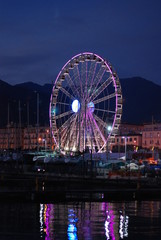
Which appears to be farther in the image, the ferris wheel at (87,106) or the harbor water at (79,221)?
the ferris wheel at (87,106)

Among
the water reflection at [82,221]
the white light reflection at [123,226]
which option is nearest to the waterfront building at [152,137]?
the water reflection at [82,221]

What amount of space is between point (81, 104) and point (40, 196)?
37.8 meters

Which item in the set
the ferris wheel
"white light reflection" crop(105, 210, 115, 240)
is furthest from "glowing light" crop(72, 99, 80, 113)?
"white light reflection" crop(105, 210, 115, 240)

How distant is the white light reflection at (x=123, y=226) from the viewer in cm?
2500

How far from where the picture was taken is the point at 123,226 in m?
27.7

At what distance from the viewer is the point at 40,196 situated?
42.0 meters

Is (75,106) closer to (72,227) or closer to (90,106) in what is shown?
(90,106)

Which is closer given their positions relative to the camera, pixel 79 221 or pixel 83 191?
pixel 79 221

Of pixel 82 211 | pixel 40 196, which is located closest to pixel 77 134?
pixel 40 196

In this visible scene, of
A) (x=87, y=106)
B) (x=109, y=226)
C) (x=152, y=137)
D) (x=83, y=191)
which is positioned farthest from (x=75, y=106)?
(x=152, y=137)

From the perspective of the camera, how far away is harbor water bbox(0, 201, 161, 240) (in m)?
24.7

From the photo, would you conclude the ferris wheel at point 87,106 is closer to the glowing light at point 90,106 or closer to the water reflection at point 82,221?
the glowing light at point 90,106

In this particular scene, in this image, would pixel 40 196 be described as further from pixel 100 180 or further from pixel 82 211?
pixel 100 180

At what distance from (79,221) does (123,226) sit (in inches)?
115
